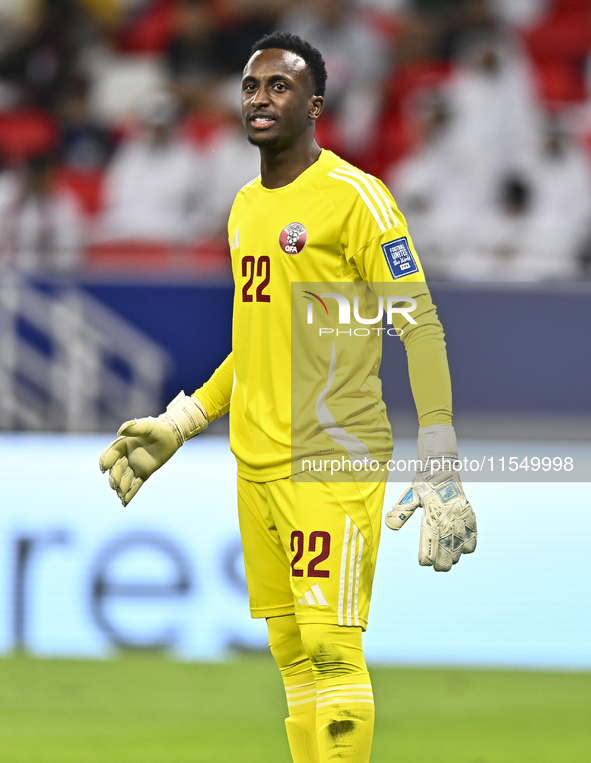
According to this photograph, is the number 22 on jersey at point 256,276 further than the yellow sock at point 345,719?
Yes

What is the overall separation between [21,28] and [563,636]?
775cm

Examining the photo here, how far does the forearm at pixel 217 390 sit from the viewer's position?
3168 millimetres

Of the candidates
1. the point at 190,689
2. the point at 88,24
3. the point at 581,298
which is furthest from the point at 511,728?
the point at 88,24

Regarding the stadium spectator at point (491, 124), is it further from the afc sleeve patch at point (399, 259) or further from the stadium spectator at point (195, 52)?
the afc sleeve patch at point (399, 259)

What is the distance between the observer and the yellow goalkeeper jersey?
2.74 metres

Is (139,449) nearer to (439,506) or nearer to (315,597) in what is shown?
(315,597)

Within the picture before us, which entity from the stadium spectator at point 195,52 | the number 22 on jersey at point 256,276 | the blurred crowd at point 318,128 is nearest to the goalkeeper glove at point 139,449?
the number 22 on jersey at point 256,276

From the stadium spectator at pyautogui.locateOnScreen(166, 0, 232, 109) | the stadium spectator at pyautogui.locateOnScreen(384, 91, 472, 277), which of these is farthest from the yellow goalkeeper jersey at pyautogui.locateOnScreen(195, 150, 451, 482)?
the stadium spectator at pyautogui.locateOnScreen(166, 0, 232, 109)

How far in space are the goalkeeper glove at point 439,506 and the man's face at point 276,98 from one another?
0.80m

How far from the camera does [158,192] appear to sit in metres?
9.20

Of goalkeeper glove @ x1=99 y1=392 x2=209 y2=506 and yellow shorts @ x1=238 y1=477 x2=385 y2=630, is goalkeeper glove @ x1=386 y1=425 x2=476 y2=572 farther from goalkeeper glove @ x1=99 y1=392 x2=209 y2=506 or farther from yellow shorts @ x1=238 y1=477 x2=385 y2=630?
goalkeeper glove @ x1=99 y1=392 x2=209 y2=506

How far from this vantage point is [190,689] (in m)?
4.50

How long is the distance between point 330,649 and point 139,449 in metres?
0.72

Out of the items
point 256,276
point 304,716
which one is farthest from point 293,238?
point 304,716
